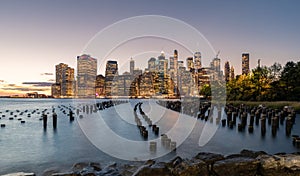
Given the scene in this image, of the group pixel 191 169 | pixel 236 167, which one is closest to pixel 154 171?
pixel 191 169

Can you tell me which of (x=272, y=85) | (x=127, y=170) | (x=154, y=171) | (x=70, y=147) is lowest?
(x=70, y=147)

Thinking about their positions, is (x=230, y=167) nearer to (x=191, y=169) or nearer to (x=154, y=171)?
(x=191, y=169)

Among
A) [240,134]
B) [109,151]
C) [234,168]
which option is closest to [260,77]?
[240,134]

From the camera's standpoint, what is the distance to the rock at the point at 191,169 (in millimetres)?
7789

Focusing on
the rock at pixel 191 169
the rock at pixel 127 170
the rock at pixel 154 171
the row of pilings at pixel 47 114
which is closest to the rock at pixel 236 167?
the rock at pixel 191 169

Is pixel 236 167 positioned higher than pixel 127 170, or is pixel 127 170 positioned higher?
pixel 236 167

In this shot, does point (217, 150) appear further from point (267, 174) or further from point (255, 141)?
point (267, 174)

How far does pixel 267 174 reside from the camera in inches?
324

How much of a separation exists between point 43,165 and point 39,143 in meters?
6.85

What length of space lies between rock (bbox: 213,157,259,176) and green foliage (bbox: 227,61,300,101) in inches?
1904

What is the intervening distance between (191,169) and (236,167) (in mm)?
1560

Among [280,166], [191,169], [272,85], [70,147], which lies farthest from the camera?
[272,85]

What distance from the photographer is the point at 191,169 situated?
25.7 ft

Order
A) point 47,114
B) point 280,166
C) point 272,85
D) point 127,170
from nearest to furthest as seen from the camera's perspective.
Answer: point 280,166 → point 127,170 → point 47,114 → point 272,85
